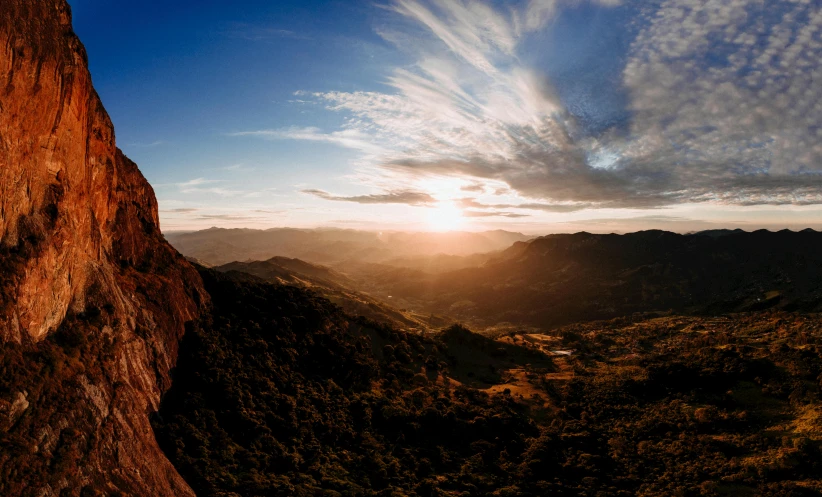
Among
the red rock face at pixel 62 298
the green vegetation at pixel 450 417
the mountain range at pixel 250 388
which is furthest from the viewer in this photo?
the green vegetation at pixel 450 417

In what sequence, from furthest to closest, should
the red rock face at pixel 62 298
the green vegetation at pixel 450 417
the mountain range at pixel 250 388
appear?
the green vegetation at pixel 450 417
the mountain range at pixel 250 388
the red rock face at pixel 62 298

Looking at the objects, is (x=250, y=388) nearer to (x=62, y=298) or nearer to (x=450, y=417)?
(x=62, y=298)

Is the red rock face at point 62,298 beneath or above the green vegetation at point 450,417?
above

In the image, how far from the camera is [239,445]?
43.1 meters

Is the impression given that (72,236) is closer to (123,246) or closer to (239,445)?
(123,246)

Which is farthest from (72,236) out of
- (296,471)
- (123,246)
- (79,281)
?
(296,471)

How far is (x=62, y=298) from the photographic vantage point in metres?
31.6

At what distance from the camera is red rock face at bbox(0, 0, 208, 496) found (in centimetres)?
2569

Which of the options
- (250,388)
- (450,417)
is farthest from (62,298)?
(450,417)

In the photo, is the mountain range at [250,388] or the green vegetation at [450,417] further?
the green vegetation at [450,417]

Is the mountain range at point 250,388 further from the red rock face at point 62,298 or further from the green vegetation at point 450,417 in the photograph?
the green vegetation at point 450,417

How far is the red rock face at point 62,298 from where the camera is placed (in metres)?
25.7

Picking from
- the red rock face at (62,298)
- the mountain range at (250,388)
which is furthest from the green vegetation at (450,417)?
the red rock face at (62,298)

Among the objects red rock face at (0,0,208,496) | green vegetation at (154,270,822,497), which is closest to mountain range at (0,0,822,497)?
red rock face at (0,0,208,496)
